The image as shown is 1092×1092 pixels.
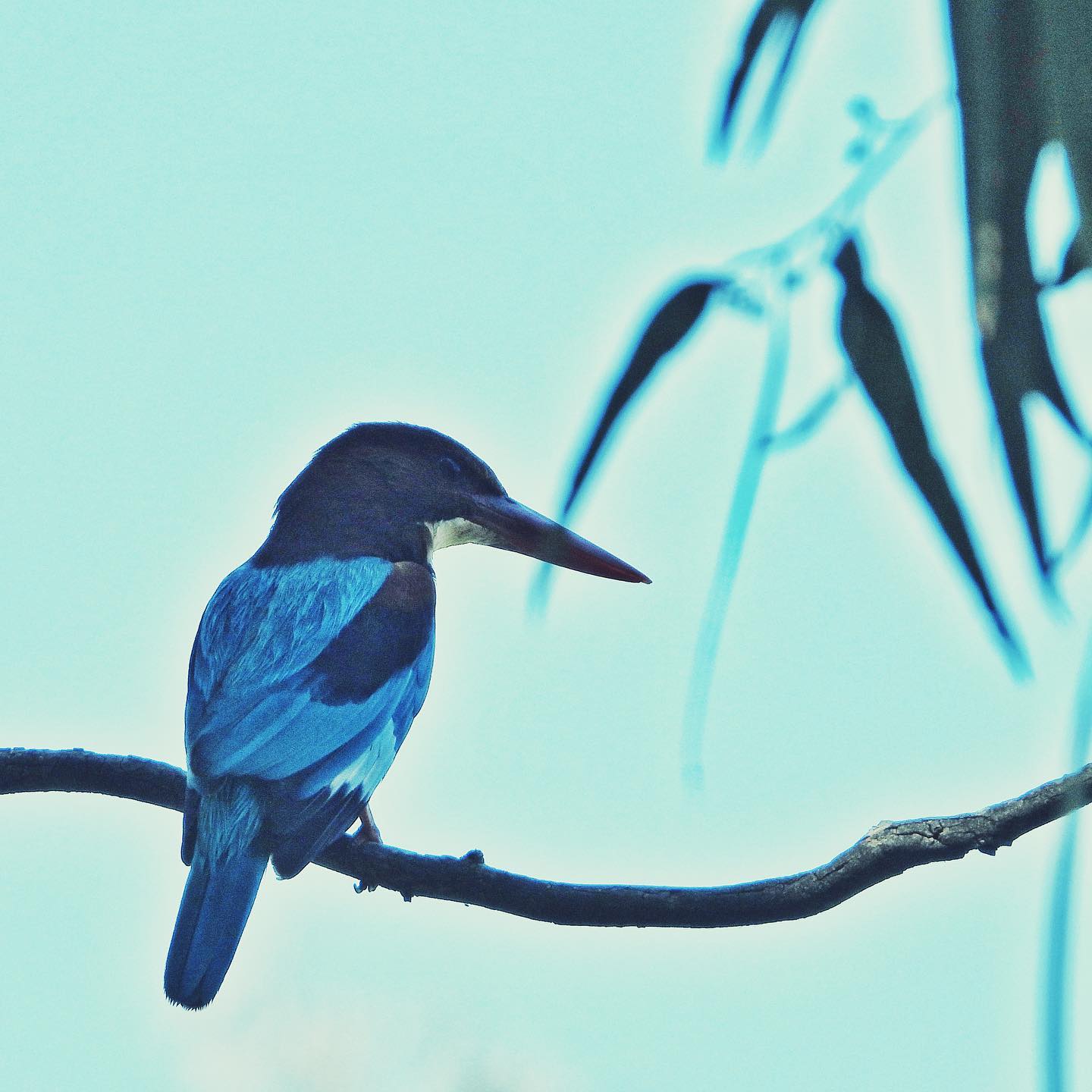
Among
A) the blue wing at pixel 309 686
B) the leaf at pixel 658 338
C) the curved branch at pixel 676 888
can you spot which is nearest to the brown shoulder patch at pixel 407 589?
the blue wing at pixel 309 686

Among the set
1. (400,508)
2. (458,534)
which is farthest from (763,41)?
(458,534)

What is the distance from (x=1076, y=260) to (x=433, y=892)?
103cm

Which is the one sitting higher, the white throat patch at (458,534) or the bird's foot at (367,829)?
the white throat patch at (458,534)

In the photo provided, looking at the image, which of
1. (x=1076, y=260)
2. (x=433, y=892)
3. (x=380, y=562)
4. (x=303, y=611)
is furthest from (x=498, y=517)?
(x=1076, y=260)

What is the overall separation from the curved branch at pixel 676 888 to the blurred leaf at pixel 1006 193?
16.6 inches

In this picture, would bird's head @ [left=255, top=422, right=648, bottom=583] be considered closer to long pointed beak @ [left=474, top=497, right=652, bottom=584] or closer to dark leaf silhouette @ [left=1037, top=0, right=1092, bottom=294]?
long pointed beak @ [left=474, top=497, right=652, bottom=584]

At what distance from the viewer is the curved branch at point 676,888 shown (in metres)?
1.40

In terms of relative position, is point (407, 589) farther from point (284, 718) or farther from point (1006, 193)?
point (1006, 193)

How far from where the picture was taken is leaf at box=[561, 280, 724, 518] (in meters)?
1.06

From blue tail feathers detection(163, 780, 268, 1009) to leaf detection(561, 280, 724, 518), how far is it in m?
0.98

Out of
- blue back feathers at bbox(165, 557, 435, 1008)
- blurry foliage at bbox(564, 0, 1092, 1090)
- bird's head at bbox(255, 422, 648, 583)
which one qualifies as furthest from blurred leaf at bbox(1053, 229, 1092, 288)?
bird's head at bbox(255, 422, 648, 583)

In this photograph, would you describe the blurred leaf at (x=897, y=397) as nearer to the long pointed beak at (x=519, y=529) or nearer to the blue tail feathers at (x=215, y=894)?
the blue tail feathers at (x=215, y=894)

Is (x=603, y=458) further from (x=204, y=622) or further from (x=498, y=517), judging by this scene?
(x=498, y=517)

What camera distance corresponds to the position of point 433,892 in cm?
169
